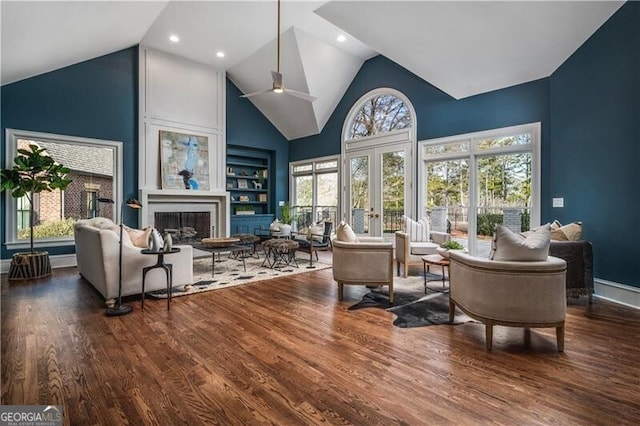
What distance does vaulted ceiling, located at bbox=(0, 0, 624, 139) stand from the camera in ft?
13.1

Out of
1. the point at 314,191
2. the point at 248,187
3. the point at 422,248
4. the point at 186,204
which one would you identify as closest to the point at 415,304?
the point at 422,248

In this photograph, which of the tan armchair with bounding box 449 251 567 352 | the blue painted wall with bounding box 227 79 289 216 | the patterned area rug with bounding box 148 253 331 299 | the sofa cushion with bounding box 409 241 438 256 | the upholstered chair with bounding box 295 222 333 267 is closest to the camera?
the tan armchair with bounding box 449 251 567 352

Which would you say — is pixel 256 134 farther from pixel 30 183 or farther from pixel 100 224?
pixel 100 224

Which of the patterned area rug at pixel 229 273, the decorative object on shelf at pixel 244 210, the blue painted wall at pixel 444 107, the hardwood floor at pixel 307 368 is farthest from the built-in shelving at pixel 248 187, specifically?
the hardwood floor at pixel 307 368

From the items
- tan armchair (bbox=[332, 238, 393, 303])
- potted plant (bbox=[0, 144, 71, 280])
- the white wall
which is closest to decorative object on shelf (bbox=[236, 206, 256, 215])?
Answer: the white wall

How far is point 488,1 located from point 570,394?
4.38 m

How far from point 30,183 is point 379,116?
21.3 ft

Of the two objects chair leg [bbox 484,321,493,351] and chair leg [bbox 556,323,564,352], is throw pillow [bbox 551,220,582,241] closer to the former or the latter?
chair leg [bbox 556,323,564,352]

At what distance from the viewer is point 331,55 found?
6996mm

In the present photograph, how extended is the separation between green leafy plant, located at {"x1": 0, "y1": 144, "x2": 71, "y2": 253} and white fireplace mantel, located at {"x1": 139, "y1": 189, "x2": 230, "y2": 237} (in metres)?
1.57

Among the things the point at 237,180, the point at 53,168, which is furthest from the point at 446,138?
the point at 53,168

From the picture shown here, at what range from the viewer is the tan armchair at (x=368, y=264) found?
3695 mm

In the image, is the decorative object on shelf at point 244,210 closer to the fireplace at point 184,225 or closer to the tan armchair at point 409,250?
the fireplace at point 184,225

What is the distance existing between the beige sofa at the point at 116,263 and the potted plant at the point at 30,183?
1.35 meters
